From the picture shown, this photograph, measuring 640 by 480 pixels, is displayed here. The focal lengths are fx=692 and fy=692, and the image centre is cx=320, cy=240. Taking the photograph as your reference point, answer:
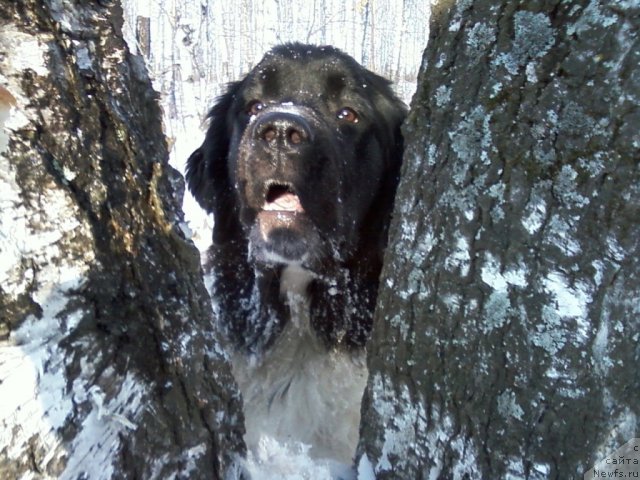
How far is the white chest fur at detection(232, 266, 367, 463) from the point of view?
265 centimetres

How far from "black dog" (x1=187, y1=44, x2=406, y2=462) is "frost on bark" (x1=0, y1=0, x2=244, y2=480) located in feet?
4.35

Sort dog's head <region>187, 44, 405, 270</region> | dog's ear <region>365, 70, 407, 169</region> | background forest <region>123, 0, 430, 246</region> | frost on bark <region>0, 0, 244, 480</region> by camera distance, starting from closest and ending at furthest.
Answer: frost on bark <region>0, 0, 244, 480</region>
dog's head <region>187, 44, 405, 270</region>
dog's ear <region>365, 70, 407, 169</region>
background forest <region>123, 0, 430, 246</region>

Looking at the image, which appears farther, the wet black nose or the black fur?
the black fur

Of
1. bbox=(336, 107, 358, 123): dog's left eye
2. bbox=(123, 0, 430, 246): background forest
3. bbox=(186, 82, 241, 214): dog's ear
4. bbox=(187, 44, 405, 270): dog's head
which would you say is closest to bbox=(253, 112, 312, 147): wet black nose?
bbox=(187, 44, 405, 270): dog's head

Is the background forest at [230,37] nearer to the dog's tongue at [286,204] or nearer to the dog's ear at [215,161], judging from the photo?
the dog's ear at [215,161]

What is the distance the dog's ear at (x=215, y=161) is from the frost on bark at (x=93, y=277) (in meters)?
2.08

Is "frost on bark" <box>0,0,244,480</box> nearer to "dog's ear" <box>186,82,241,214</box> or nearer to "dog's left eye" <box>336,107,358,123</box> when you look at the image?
"dog's left eye" <box>336,107,358,123</box>

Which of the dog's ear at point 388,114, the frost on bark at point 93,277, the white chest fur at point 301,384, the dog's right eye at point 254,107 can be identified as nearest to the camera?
the frost on bark at point 93,277

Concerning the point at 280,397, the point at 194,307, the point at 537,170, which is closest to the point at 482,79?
the point at 537,170

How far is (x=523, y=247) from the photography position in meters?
1.37

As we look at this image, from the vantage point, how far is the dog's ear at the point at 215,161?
3646 mm

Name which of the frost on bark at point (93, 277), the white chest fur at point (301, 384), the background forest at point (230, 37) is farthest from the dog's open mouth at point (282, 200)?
the background forest at point (230, 37)

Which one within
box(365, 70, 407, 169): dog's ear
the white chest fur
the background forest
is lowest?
the white chest fur

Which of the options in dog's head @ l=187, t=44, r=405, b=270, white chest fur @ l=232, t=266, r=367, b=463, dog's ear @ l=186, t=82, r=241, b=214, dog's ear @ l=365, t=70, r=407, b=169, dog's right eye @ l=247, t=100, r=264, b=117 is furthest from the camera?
dog's ear @ l=186, t=82, r=241, b=214
